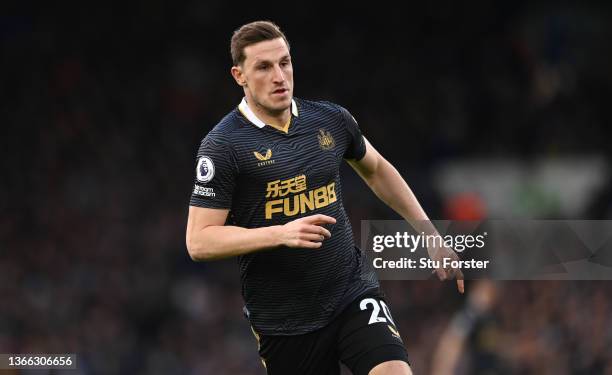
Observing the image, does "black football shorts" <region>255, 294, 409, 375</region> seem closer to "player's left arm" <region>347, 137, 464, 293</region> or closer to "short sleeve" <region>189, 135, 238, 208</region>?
"player's left arm" <region>347, 137, 464, 293</region>

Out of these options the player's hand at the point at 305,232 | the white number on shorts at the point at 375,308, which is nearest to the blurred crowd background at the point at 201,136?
the white number on shorts at the point at 375,308

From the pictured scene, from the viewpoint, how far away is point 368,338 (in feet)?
16.8

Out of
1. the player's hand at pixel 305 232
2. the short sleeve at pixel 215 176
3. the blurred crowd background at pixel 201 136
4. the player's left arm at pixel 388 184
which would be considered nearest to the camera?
the player's hand at pixel 305 232

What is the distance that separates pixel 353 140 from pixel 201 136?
11952 mm

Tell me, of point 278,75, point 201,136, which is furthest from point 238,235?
point 201,136

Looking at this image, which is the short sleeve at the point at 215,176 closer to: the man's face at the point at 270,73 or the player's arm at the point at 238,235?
the player's arm at the point at 238,235

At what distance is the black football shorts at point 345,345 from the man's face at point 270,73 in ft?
3.31

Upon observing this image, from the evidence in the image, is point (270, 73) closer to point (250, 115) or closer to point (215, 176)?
point (250, 115)

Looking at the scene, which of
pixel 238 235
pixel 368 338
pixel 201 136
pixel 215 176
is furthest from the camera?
pixel 201 136

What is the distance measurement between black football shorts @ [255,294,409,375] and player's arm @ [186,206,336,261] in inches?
19.9

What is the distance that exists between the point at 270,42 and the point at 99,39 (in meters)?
14.0

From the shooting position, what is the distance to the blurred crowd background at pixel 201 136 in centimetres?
1408

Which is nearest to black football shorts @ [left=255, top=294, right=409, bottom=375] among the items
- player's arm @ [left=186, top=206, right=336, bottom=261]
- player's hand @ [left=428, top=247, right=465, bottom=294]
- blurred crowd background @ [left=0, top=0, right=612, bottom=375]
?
player's hand @ [left=428, top=247, right=465, bottom=294]

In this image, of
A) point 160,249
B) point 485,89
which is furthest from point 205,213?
point 485,89
